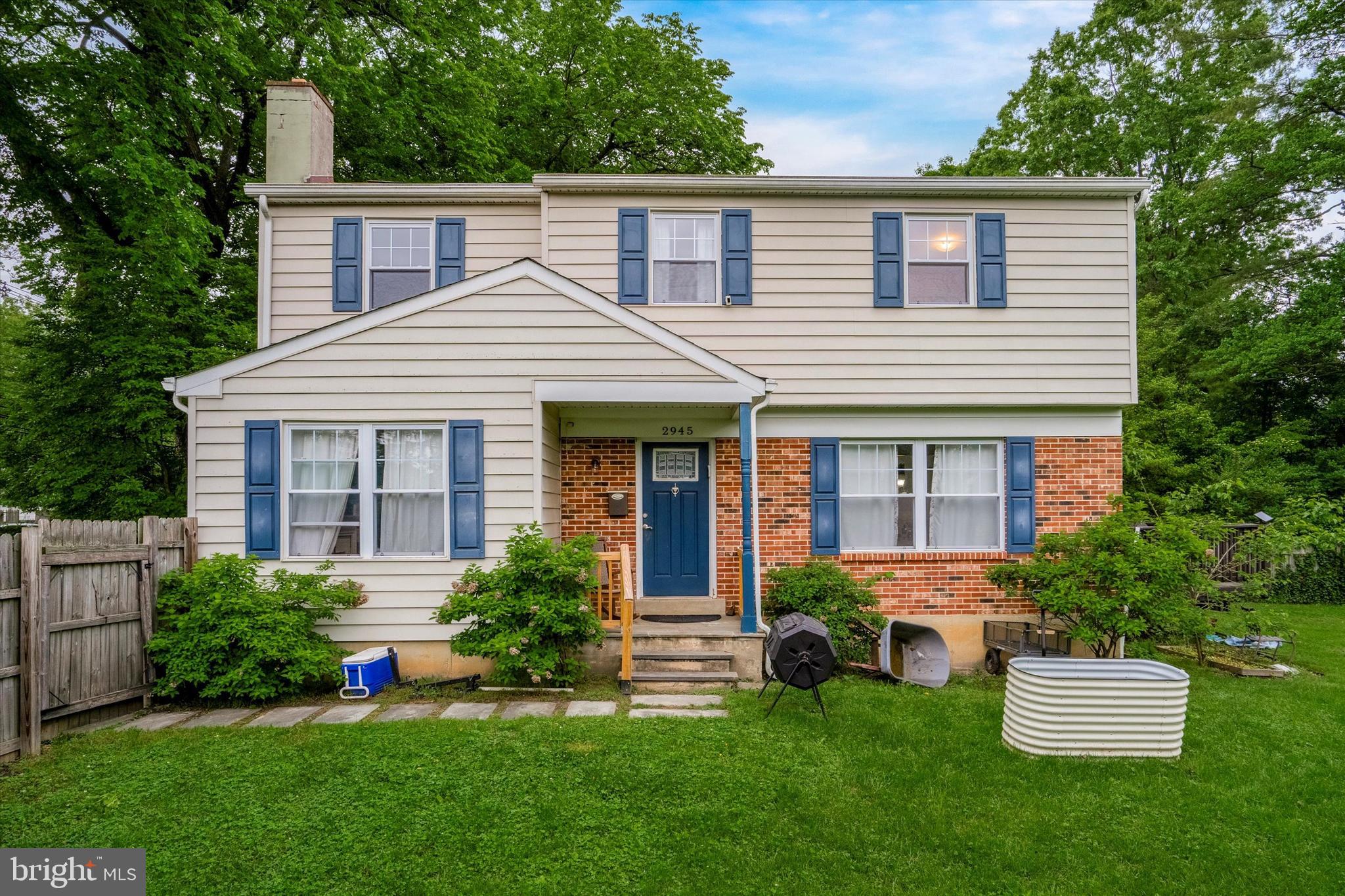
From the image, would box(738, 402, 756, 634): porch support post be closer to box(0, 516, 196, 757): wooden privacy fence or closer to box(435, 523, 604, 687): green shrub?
box(435, 523, 604, 687): green shrub

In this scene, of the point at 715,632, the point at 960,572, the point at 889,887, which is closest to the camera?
the point at 889,887

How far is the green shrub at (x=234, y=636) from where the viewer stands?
5867mm

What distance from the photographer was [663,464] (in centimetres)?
824

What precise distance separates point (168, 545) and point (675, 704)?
4.91 meters

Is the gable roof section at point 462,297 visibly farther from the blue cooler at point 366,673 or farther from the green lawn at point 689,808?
the green lawn at point 689,808

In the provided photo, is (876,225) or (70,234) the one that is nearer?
(876,225)

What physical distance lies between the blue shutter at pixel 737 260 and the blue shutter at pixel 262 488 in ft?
16.8

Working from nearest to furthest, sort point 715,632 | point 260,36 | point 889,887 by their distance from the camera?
point 889,887 → point 715,632 → point 260,36

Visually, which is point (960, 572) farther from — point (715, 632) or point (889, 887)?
point (889, 887)

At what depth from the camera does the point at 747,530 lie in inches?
272

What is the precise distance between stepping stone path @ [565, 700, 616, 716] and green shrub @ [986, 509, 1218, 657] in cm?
469

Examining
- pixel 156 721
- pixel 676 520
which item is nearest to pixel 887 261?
pixel 676 520

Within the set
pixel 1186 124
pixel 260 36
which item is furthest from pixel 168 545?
pixel 1186 124

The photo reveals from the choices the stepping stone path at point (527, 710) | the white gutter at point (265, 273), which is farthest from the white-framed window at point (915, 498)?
the white gutter at point (265, 273)
